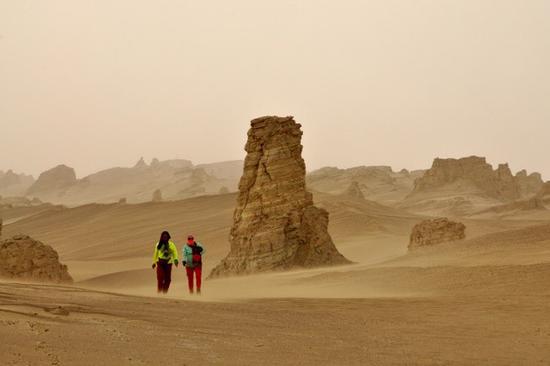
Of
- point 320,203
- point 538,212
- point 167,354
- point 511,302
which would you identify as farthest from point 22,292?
point 538,212

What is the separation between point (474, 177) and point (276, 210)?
6368 cm

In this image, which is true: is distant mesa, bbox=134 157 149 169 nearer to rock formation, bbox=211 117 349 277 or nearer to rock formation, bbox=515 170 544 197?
rock formation, bbox=515 170 544 197

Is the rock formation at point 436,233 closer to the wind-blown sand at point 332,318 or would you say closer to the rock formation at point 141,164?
the wind-blown sand at point 332,318

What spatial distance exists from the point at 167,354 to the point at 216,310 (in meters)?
3.76

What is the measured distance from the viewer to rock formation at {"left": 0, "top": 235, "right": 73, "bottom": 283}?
19.2 meters

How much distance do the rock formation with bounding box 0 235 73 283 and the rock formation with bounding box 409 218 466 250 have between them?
13912 millimetres

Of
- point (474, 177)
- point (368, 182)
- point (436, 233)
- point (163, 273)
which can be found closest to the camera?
point (163, 273)

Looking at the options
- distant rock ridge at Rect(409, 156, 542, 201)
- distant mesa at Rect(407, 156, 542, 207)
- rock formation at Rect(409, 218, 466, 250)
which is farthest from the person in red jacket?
distant rock ridge at Rect(409, 156, 542, 201)

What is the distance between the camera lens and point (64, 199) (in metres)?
136

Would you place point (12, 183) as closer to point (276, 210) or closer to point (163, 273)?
point (276, 210)

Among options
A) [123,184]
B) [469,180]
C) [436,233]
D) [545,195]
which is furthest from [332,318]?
[123,184]

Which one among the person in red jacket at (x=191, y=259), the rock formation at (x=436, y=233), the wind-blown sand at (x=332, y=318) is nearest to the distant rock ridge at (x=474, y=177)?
the rock formation at (x=436, y=233)

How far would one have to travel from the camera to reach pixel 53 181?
150 meters

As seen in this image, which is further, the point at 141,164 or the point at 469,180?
the point at 141,164
